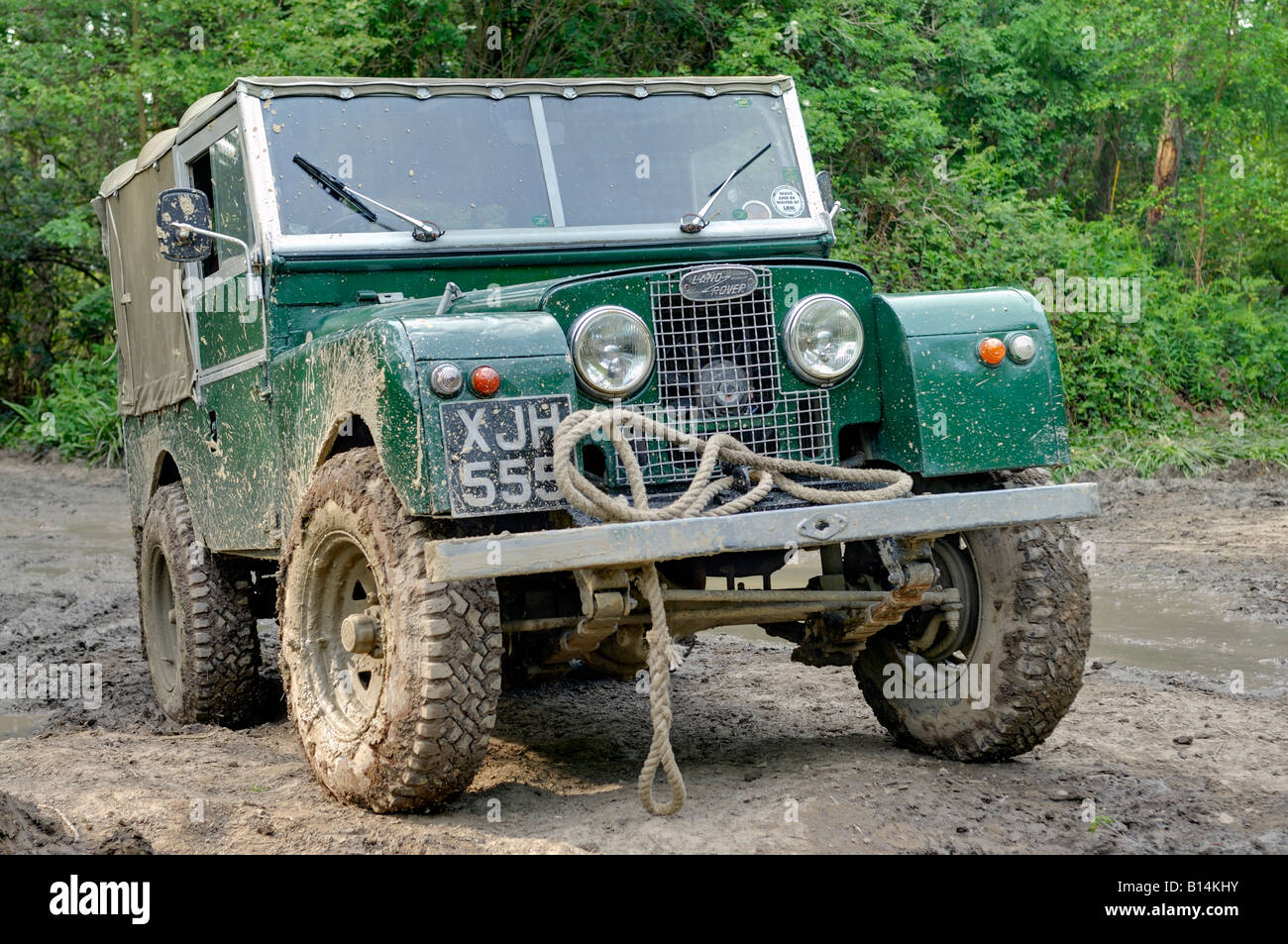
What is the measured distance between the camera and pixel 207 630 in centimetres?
617

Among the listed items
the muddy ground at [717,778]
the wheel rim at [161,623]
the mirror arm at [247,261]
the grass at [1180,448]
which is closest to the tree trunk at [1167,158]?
the grass at [1180,448]

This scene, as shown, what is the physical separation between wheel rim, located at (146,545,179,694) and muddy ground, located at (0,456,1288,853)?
203 mm

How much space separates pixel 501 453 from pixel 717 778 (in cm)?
152

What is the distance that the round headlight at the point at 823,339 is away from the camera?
4.48 metres

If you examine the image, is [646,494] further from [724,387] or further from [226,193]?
[226,193]

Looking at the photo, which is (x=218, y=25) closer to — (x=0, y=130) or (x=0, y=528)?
(x=0, y=130)

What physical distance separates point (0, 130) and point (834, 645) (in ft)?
68.8

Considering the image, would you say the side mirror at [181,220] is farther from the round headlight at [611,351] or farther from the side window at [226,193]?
the round headlight at [611,351]

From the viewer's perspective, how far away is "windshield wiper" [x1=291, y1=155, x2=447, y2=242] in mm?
5141

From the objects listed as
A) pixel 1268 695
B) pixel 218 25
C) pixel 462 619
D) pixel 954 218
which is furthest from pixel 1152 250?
pixel 462 619

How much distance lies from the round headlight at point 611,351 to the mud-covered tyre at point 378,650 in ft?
2.25

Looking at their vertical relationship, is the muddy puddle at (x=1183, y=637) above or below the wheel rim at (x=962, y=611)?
below

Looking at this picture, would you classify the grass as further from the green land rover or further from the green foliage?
the green foliage

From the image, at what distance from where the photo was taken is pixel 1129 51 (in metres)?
20.0
